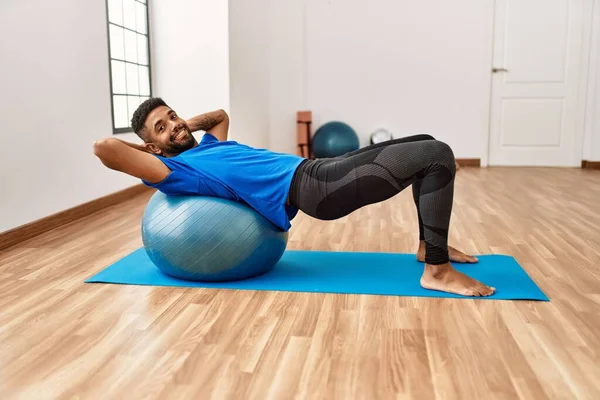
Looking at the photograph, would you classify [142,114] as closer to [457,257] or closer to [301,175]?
[301,175]

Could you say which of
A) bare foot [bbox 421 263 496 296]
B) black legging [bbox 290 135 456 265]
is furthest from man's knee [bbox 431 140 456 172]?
bare foot [bbox 421 263 496 296]

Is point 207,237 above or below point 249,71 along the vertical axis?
below

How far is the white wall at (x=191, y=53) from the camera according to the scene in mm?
4965

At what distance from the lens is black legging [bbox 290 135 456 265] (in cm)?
216

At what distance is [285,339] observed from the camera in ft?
5.94

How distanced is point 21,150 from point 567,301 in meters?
2.65

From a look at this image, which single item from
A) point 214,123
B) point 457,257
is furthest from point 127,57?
point 457,257

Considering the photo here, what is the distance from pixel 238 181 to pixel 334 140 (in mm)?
3990

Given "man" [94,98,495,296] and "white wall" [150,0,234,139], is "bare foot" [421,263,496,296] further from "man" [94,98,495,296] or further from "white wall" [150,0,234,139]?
Answer: "white wall" [150,0,234,139]

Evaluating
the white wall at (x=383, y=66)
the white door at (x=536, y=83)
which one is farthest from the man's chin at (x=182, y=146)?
the white door at (x=536, y=83)

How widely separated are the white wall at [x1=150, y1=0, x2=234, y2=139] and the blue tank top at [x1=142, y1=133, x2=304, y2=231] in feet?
9.14

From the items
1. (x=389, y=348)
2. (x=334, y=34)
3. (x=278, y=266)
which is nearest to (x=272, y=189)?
(x=278, y=266)

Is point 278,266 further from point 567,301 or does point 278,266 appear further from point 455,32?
point 455,32

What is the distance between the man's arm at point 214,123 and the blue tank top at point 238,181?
36 centimetres
